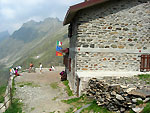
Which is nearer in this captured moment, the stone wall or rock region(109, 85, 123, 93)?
rock region(109, 85, 123, 93)

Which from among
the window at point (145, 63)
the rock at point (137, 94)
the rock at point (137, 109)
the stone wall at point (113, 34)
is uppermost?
the stone wall at point (113, 34)

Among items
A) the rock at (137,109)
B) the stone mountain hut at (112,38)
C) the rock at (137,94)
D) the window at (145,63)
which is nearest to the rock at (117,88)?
the rock at (137,94)

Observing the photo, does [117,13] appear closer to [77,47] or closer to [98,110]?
[77,47]

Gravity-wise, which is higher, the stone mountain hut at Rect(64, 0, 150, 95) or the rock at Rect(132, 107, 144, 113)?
the stone mountain hut at Rect(64, 0, 150, 95)

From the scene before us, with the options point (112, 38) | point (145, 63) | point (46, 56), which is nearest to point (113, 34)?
point (112, 38)

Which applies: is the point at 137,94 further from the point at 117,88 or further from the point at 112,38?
the point at 112,38

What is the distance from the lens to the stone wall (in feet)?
28.3

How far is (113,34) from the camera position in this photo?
8938 mm

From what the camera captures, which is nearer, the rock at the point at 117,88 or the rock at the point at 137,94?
the rock at the point at 137,94

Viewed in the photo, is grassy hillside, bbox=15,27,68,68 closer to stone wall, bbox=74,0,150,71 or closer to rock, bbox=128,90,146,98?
stone wall, bbox=74,0,150,71

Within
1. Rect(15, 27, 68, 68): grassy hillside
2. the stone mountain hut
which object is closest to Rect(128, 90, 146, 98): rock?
the stone mountain hut

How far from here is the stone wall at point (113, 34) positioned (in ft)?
28.3

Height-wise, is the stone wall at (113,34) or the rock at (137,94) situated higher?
the stone wall at (113,34)

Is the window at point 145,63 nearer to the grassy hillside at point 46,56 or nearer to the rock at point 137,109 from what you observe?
the rock at point 137,109
